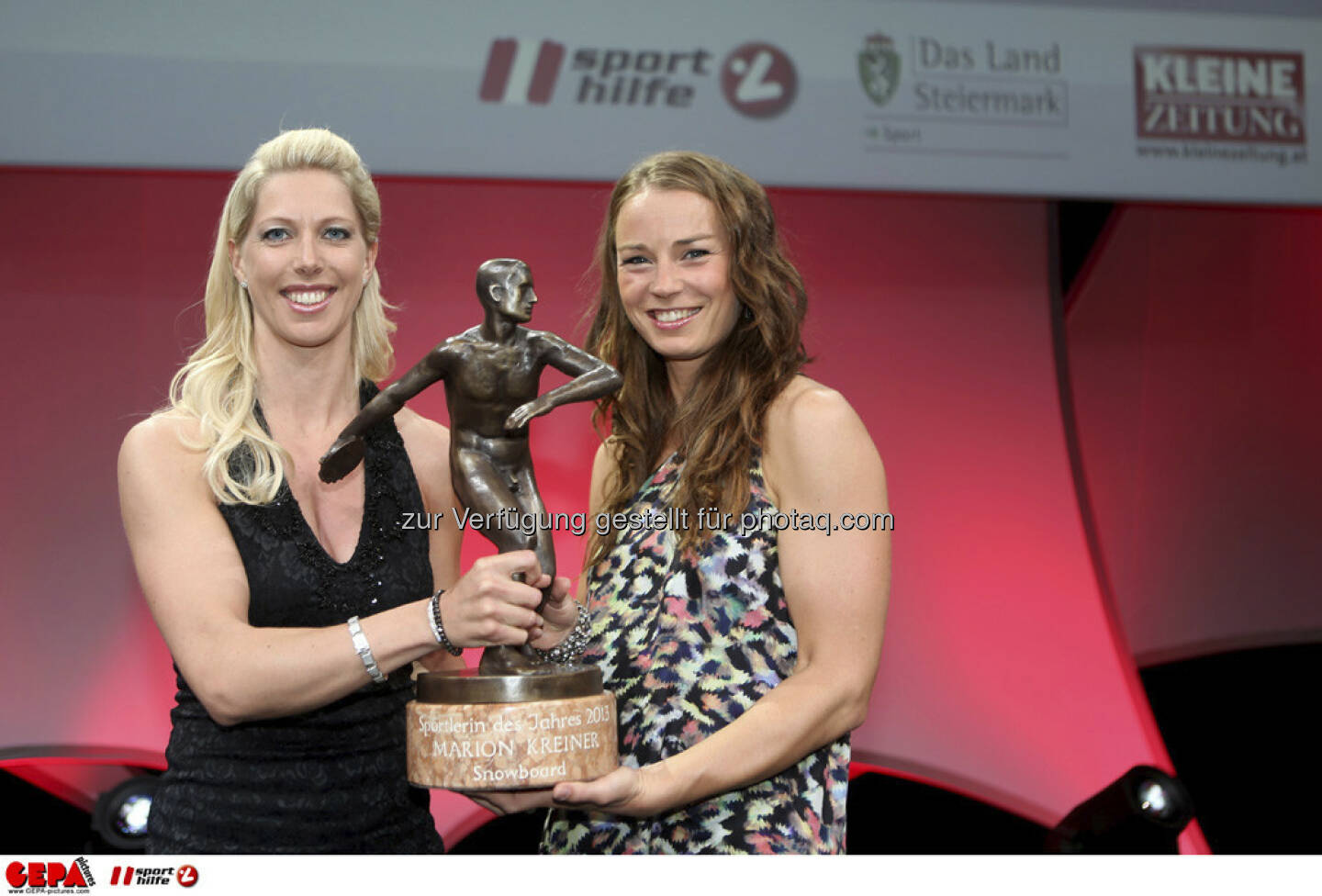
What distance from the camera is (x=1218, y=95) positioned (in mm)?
4008

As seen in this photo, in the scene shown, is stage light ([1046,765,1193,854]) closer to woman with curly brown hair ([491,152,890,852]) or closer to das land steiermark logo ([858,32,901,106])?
woman with curly brown hair ([491,152,890,852])

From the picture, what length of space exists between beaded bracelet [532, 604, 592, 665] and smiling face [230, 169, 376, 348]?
1.94ft

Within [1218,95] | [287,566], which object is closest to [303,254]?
[287,566]

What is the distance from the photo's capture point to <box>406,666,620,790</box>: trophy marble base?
174 cm

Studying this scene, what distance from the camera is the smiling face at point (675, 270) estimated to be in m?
2.06

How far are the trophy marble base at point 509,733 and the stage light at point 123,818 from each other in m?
1.81

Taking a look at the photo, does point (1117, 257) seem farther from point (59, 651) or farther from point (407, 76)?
point (59, 651)

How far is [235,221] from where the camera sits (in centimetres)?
197

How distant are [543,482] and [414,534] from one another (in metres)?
2.01

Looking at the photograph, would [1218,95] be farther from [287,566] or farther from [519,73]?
[287,566]

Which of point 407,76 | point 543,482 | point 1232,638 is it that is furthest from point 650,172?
point 1232,638
